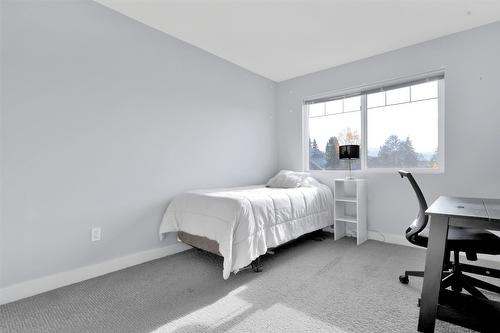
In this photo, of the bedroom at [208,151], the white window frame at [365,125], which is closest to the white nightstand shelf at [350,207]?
the bedroom at [208,151]

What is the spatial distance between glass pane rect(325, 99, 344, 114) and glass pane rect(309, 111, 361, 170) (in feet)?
0.21

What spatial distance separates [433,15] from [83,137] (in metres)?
3.56

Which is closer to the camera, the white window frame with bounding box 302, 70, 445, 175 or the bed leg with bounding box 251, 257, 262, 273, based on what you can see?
the bed leg with bounding box 251, 257, 262, 273

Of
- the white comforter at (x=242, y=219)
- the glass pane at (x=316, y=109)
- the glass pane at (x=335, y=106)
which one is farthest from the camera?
the glass pane at (x=316, y=109)

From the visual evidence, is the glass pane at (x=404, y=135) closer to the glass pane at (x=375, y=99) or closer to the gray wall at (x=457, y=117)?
the glass pane at (x=375, y=99)

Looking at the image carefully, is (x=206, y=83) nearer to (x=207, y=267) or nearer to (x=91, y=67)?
(x=91, y=67)

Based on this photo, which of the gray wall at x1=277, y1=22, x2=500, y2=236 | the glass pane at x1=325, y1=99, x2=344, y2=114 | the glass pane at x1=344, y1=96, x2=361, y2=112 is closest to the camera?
the gray wall at x1=277, y1=22, x2=500, y2=236

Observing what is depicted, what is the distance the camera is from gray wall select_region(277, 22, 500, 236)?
2.63 m

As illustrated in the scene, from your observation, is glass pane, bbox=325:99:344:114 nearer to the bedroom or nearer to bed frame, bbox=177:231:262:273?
the bedroom

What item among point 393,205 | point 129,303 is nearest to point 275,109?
point 393,205

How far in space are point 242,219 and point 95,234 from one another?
1.38 metres

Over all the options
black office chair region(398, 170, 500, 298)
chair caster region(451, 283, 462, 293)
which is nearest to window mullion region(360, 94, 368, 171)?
black office chair region(398, 170, 500, 298)

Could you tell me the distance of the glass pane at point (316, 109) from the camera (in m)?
4.06

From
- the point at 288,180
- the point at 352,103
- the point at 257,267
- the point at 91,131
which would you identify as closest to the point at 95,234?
the point at 91,131
